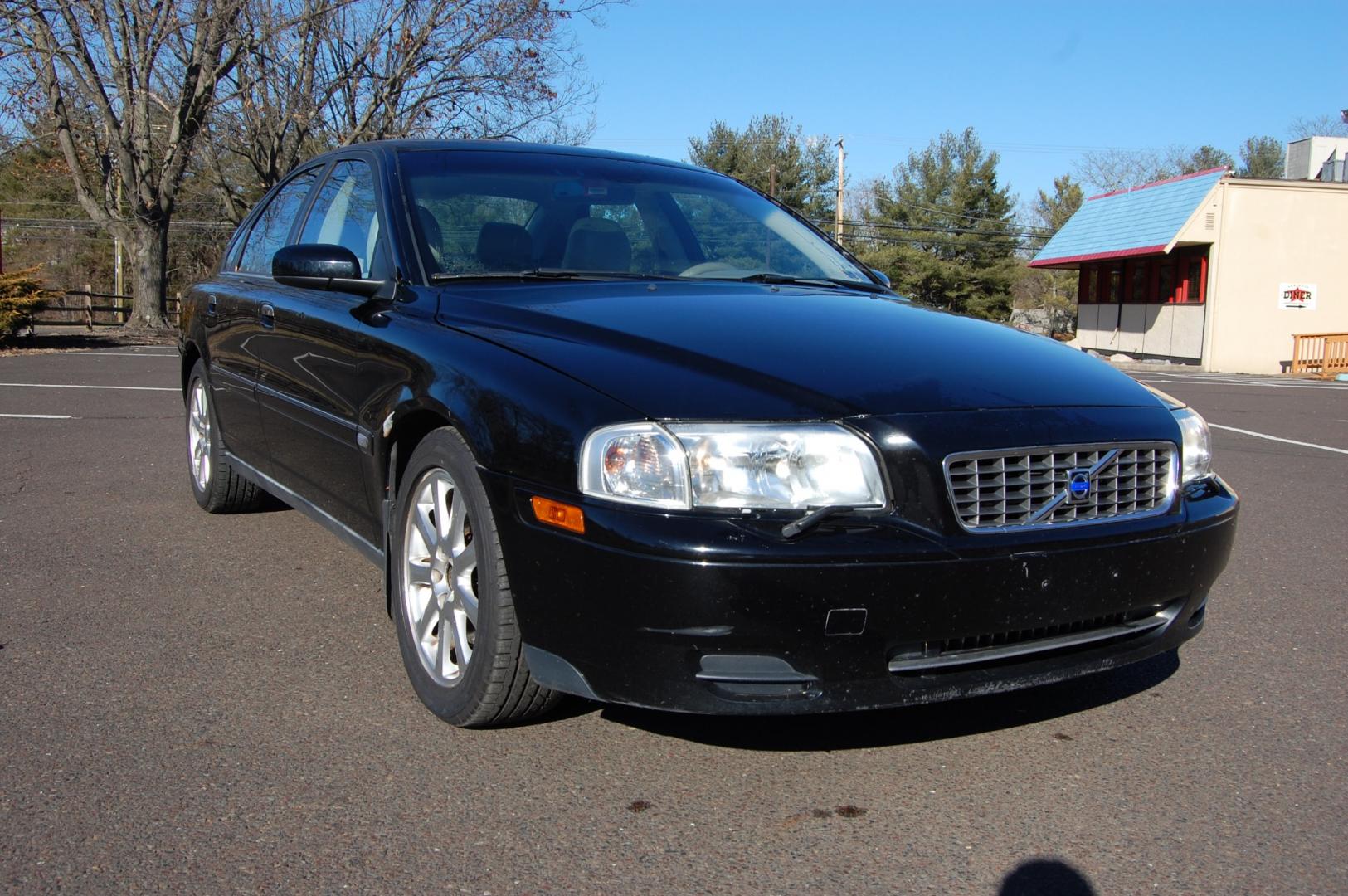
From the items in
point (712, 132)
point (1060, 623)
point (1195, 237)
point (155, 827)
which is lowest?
point (155, 827)

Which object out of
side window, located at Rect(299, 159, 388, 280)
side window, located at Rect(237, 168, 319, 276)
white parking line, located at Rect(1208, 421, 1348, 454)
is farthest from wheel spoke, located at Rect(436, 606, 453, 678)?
white parking line, located at Rect(1208, 421, 1348, 454)

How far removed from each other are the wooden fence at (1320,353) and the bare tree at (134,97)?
24581 millimetres

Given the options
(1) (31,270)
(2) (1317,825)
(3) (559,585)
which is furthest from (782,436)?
(1) (31,270)

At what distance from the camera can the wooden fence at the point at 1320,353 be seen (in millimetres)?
27922

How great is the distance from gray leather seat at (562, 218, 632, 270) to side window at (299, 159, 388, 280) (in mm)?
606

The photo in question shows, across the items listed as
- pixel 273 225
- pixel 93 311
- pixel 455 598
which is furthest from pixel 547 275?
pixel 93 311

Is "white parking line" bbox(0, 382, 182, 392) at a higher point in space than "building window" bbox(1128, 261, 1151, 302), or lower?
lower

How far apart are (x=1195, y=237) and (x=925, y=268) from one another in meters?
29.4

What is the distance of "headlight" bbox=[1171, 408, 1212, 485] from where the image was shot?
3295 millimetres

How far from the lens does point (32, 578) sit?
4668 millimetres

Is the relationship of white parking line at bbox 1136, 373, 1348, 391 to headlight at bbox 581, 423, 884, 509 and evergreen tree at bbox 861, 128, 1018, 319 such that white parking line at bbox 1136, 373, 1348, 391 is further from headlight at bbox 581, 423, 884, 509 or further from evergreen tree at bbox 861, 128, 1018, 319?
evergreen tree at bbox 861, 128, 1018, 319

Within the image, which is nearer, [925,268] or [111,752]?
[111,752]

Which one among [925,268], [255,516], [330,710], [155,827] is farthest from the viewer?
[925,268]

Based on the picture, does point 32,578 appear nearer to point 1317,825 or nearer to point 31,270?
point 1317,825
